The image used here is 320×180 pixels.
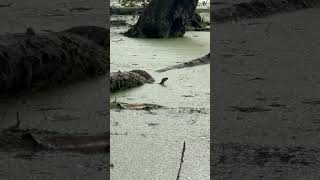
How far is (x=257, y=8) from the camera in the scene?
9672mm

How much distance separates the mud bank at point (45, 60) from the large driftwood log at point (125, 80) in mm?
134

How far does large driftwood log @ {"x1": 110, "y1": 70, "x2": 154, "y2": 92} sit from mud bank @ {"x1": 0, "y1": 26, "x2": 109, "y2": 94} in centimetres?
13

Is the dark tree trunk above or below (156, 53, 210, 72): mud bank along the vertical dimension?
above

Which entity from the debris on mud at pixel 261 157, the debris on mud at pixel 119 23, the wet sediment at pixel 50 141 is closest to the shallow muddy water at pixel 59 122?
the wet sediment at pixel 50 141

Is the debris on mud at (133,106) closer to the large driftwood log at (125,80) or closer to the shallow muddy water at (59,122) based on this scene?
the shallow muddy water at (59,122)

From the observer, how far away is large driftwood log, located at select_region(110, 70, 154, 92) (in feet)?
16.5

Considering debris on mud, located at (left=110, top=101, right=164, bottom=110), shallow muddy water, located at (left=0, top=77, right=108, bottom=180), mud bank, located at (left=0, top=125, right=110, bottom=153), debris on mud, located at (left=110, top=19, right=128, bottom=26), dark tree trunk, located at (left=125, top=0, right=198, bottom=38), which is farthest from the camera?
debris on mud, located at (left=110, top=19, right=128, bottom=26)

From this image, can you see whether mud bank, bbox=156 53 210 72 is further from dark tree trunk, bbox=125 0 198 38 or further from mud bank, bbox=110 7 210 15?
mud bank, bbox=110 7 210 15

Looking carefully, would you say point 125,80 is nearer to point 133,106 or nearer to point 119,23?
point 133,106

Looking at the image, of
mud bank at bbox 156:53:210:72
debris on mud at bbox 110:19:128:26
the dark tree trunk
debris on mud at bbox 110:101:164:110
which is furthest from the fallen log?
debris on mud at bbox 110:19:128:26

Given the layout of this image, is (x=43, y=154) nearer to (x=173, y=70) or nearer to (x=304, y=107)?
(x=304, y=107)

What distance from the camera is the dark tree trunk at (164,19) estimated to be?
9.12m

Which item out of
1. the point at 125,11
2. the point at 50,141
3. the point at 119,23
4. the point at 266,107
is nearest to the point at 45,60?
the point at 50,141

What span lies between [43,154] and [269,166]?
3.49ft
